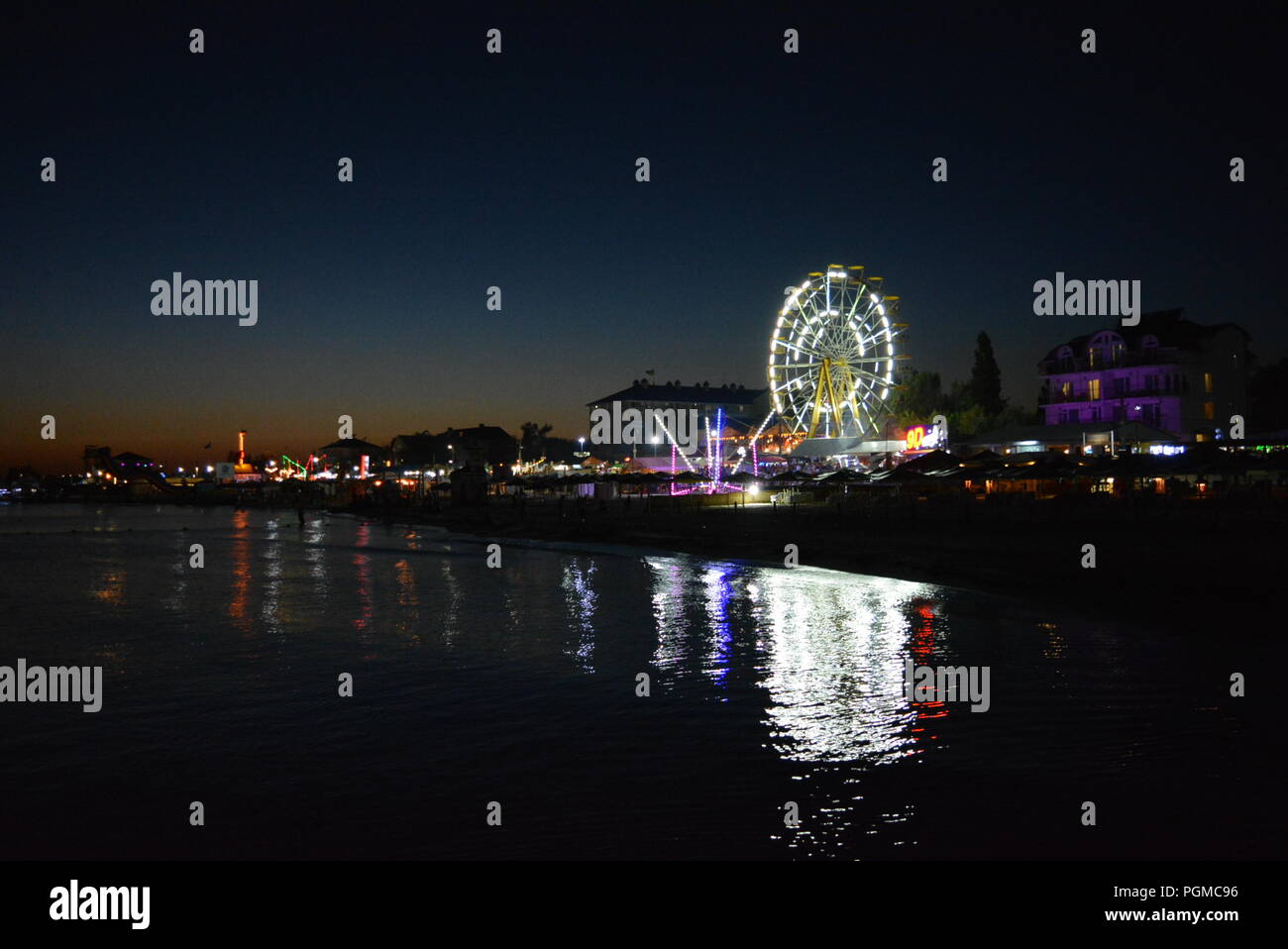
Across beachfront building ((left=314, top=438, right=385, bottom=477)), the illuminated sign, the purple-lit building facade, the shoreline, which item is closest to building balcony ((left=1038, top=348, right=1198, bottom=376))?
the purple-lit building facade

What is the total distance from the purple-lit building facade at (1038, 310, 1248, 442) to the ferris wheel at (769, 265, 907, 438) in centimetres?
1053

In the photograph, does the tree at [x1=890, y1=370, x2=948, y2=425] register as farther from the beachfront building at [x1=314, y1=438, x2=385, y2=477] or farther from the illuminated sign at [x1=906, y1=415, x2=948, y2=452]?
the beachfront building at [x1=314, y1=438, x2=385, y2=477]

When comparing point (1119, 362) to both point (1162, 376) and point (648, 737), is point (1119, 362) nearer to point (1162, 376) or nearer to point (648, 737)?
point (1162, 376)

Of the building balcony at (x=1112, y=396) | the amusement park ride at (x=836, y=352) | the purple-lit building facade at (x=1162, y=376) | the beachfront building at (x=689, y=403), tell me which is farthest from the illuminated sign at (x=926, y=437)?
the beachfront building at (x=689, y=403)

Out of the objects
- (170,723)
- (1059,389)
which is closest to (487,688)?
(170,723)

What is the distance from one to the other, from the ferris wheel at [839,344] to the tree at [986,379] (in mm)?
30272

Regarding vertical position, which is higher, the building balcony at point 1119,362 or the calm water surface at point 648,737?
the building balcony at point 1119,362

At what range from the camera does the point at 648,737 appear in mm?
10430

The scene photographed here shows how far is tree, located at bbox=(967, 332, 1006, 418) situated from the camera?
88688mm

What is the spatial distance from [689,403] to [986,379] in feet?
115

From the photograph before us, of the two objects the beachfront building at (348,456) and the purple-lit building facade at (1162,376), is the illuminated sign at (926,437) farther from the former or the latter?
the beachfront building at (348,456)

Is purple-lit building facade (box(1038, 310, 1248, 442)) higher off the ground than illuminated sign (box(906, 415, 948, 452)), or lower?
higher

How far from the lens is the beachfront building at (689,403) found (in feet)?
358
